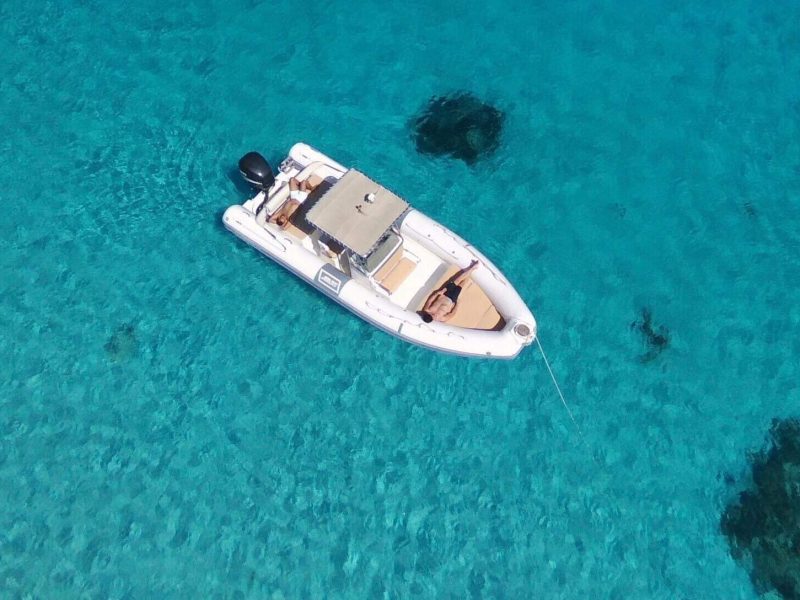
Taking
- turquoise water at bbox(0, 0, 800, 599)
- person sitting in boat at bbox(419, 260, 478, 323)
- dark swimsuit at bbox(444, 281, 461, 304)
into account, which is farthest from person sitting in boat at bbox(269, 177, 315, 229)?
dark swimsuit at bbox(444, 281, 461, 304)

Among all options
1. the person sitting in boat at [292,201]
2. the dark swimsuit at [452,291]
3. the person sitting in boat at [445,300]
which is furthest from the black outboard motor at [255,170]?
the dark swimsuit at [452,291]

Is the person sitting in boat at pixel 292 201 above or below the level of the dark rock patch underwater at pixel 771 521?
above

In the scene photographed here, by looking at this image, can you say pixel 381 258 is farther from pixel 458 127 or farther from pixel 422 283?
pixel 458 127

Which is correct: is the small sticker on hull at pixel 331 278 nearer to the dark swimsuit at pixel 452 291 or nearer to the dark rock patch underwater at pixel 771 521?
the dark swimsuit at pixel 452 291

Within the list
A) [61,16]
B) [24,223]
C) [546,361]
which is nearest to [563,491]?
[546,361]

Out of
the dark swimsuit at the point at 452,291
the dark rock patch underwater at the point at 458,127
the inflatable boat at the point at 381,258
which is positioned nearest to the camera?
the inflatable boat at the point at 381,258

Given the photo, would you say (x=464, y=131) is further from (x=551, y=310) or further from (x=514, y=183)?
(x=551, y=310)
